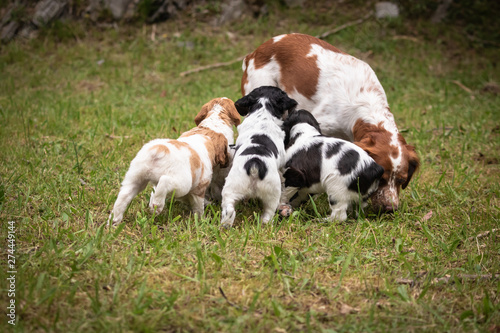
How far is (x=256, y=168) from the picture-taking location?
337 cm

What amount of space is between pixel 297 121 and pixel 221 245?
1550mm

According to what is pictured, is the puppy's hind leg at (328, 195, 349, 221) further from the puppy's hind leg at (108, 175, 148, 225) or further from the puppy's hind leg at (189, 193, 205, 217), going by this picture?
the puppy's hind leg at (108, 175, 148, 225)

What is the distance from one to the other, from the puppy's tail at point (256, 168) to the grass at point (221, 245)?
0.40 metres

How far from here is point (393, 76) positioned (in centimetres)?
913

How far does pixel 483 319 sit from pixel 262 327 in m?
1.31

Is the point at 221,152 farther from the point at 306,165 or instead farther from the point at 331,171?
the point at 331,171

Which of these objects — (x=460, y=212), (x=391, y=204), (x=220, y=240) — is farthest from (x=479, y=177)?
(x=220, y=240)

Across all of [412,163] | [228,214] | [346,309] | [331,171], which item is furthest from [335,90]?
[346,309]

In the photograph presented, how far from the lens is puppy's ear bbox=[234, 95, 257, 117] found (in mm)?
4150

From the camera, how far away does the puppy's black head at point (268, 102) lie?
4078mm

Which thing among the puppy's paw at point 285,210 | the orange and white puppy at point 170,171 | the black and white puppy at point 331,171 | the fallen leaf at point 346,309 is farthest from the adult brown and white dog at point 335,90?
the fallen leaf at point 346,309

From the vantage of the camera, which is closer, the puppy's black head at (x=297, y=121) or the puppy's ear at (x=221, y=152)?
the puppy's ear at (x=221, y=152)

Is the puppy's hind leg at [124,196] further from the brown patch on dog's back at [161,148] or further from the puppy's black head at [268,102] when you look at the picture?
the puppy's black head at [268,102]

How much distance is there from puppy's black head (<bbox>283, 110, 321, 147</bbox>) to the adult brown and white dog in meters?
0.37
